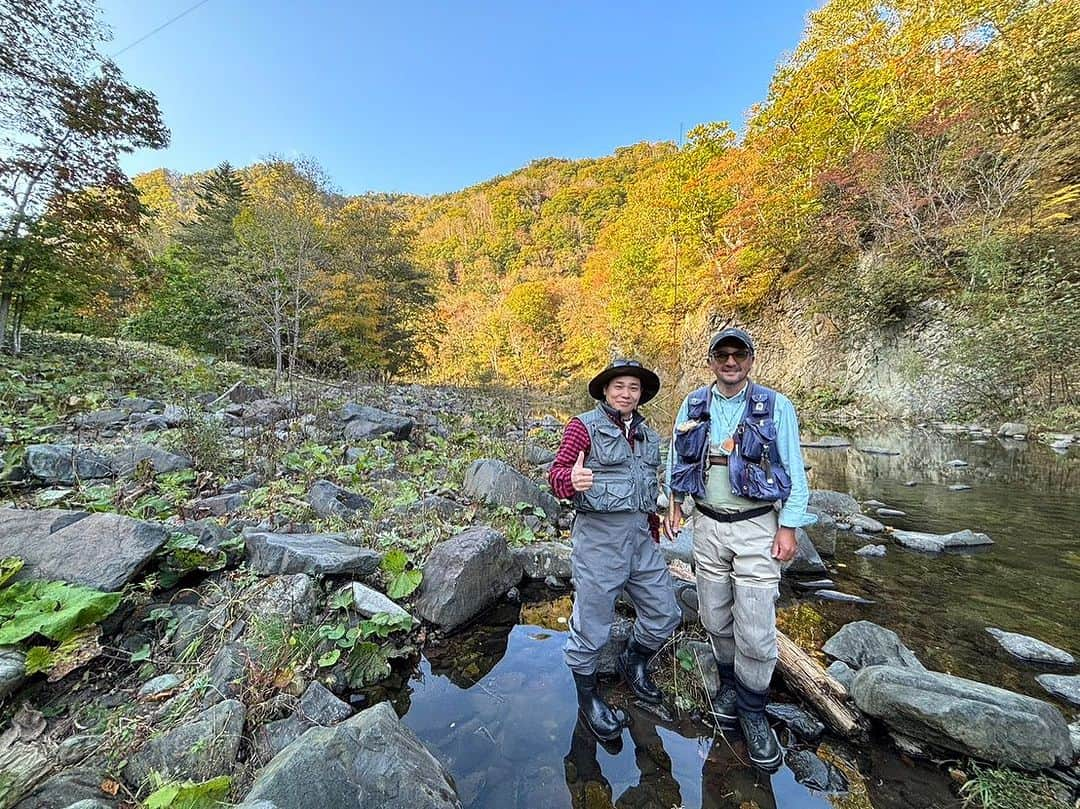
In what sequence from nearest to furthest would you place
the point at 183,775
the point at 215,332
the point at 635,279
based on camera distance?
the point at 183,775 → the point at 215,332 → the point at 635,279

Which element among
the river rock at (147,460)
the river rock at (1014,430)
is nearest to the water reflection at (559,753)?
the river rock at (147,460)

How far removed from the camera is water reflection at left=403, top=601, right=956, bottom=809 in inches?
80.0

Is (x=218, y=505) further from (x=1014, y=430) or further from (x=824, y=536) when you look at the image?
(x=1014, y=430)

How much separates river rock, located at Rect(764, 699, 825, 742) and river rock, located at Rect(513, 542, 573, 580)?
1813 millimetres

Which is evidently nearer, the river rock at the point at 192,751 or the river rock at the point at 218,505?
the river rock at the point at 192,751

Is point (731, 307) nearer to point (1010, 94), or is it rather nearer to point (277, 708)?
point (1010, 94)

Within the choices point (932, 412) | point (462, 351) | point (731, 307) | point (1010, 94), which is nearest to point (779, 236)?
point (731, 307)

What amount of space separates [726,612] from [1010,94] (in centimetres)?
1872

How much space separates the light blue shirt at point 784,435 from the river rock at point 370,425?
18.1 ft

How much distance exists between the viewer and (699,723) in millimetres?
2455

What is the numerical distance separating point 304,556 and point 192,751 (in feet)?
4.14

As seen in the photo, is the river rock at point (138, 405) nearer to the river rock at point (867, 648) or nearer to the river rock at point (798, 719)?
the river rock at point (798, 719)

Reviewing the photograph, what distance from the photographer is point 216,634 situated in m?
2.57

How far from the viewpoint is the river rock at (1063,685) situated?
2.53m
